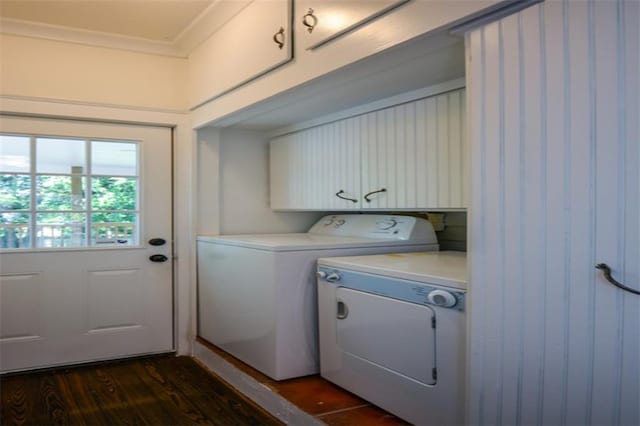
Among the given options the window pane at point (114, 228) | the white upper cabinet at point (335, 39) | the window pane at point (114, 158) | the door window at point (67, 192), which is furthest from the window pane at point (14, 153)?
the white upper cabinet at point (335, 39)

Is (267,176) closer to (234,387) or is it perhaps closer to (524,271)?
(234,387)

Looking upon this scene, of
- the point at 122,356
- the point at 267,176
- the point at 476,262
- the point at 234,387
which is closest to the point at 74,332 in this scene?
the point at 122,356

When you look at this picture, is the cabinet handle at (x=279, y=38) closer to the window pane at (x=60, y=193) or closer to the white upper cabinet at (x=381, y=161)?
the white upper cabinet at (x=381, y=161)

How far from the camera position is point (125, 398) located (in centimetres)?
267

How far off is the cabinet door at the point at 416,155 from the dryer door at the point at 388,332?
0.60m

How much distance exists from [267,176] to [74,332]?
1647 mm

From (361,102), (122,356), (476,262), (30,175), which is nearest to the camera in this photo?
(476,262)

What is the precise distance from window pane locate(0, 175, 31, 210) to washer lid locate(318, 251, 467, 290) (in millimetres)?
1930

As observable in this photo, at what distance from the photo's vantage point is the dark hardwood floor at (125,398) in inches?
95.0

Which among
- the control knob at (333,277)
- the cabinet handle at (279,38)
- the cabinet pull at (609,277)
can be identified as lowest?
the control knob at (333,277)

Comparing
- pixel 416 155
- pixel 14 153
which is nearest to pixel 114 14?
pixel 14 153

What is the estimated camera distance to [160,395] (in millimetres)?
2719

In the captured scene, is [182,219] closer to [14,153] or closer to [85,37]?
[14,153]

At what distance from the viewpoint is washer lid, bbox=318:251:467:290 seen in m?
1.79
